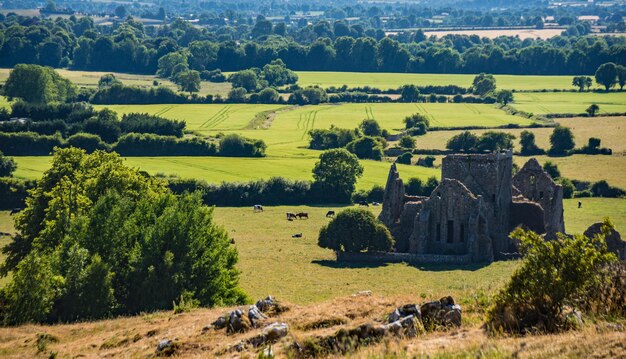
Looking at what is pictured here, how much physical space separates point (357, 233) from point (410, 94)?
114 metres

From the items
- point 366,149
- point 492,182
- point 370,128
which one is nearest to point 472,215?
point 492,182

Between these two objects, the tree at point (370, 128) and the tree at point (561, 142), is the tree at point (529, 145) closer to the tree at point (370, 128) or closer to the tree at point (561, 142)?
the tree at point (561, 142)

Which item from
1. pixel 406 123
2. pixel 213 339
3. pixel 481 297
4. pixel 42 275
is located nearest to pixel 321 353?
pixel 213 339

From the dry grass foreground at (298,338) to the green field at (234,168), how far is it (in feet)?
206

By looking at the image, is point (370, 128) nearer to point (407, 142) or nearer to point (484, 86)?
point (407, 142)

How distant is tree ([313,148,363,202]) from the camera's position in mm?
96500

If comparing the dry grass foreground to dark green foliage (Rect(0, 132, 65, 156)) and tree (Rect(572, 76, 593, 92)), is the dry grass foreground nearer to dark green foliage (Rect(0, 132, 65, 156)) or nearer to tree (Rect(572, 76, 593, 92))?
dark green foliage (Rect(0, 132, 65, 156))

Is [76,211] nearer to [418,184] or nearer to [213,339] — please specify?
[213,339]

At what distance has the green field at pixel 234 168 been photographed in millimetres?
102750

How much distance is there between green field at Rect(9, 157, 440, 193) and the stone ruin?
3001 centimetres

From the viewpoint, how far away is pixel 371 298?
34.2 metres

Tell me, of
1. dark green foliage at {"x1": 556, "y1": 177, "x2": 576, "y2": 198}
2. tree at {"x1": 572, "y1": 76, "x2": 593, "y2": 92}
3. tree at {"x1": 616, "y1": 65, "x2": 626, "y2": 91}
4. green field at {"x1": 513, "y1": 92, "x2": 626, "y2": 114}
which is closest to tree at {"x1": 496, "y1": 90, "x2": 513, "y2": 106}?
green field at {"x1": 513, "y1": 92, "x2": 626, "y2": 114}

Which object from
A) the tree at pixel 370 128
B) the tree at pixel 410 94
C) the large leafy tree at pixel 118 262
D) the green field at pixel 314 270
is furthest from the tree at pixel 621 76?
the large leafy tree at pixel 118 262

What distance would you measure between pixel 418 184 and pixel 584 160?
28435mm
